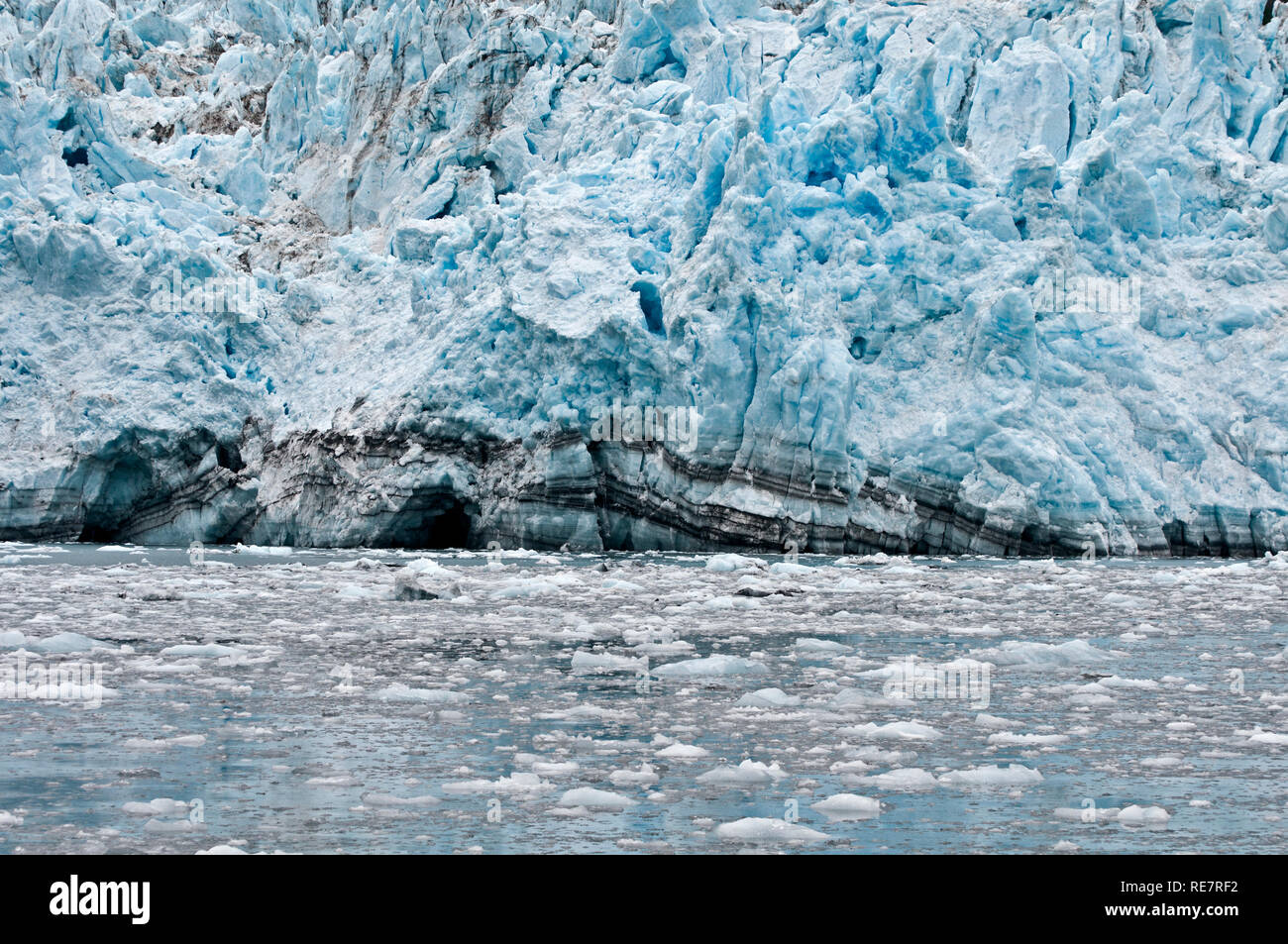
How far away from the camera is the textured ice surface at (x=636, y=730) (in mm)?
3818

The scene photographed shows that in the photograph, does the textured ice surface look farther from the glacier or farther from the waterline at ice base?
the glacier

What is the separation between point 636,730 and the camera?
17.5 feet

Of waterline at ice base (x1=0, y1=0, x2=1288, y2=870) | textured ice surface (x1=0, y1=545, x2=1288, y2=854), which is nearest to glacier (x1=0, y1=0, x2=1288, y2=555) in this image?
waterline at ice base (x1=0, y1=0, x2=1288, y2=870)

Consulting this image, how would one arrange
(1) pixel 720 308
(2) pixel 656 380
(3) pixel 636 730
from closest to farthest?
(3) pixel 636 730, (1) pixel 720 308, (2) pixel 656 380

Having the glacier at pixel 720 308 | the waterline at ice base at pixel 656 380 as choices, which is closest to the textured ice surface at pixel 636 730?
the waterline at ice base at pixel 656 380

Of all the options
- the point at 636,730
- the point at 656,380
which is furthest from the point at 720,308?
the point at 636,730

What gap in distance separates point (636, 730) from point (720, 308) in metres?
12.5

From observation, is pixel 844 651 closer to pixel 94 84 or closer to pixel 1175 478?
pixel 1175 478

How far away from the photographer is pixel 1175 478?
17.9 m

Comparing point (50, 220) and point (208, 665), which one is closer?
point (208, 665)

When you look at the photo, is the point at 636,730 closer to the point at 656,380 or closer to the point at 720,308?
the point at 720,308

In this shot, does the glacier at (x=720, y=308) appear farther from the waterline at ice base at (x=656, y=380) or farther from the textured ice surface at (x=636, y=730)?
the textured ice surface at (x=636, y=730)

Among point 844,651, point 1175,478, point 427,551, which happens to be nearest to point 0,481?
point 427,551

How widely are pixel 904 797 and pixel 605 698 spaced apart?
207 centimetres
